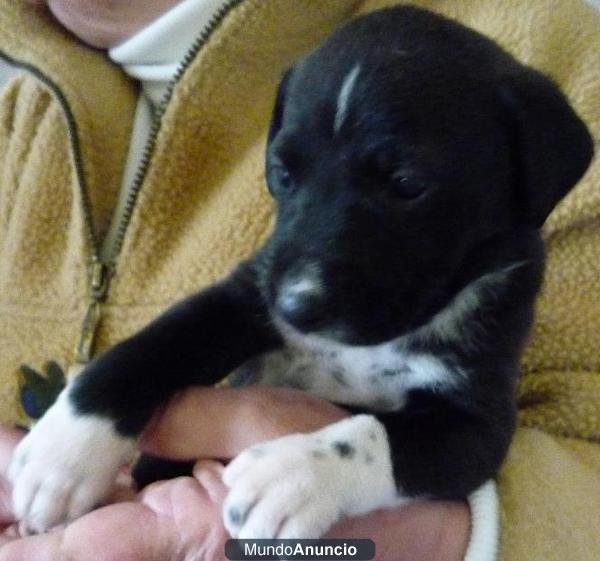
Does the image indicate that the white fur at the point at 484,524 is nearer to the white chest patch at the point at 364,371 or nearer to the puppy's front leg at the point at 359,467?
the puppy's front leg at the point at 359,467

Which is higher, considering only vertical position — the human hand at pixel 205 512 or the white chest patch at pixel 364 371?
the human hand at pixel 205 512

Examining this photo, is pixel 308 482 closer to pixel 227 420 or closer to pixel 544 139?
pixel 227 420

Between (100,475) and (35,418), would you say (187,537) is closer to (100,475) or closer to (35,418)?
(100,475)

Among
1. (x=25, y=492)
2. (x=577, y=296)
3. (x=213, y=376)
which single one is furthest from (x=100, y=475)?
(x=577, y=296)

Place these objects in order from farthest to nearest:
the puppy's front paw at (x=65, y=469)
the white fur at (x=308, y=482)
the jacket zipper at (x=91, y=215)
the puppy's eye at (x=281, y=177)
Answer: the jacket zipper at (x=91, y=215) → the puppy's eye at (x=281, y=177) → the puppy's front paw at (x=65, y=469) → the white fur at (x=308, y=482)

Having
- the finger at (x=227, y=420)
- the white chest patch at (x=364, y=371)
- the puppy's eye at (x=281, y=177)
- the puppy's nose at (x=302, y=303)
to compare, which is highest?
the puppy's eye at (x=281, y=177)

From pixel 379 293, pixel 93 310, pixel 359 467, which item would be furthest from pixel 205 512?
pixel 93 310

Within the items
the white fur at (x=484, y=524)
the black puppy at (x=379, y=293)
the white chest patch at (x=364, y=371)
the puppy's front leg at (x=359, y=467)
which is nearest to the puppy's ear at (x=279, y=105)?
the black puppy at (x=379, y=293)

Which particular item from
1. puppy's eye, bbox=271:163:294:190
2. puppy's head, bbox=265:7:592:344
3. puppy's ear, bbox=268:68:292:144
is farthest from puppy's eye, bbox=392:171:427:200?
puppy's ear, bbox=268:68:292:144
